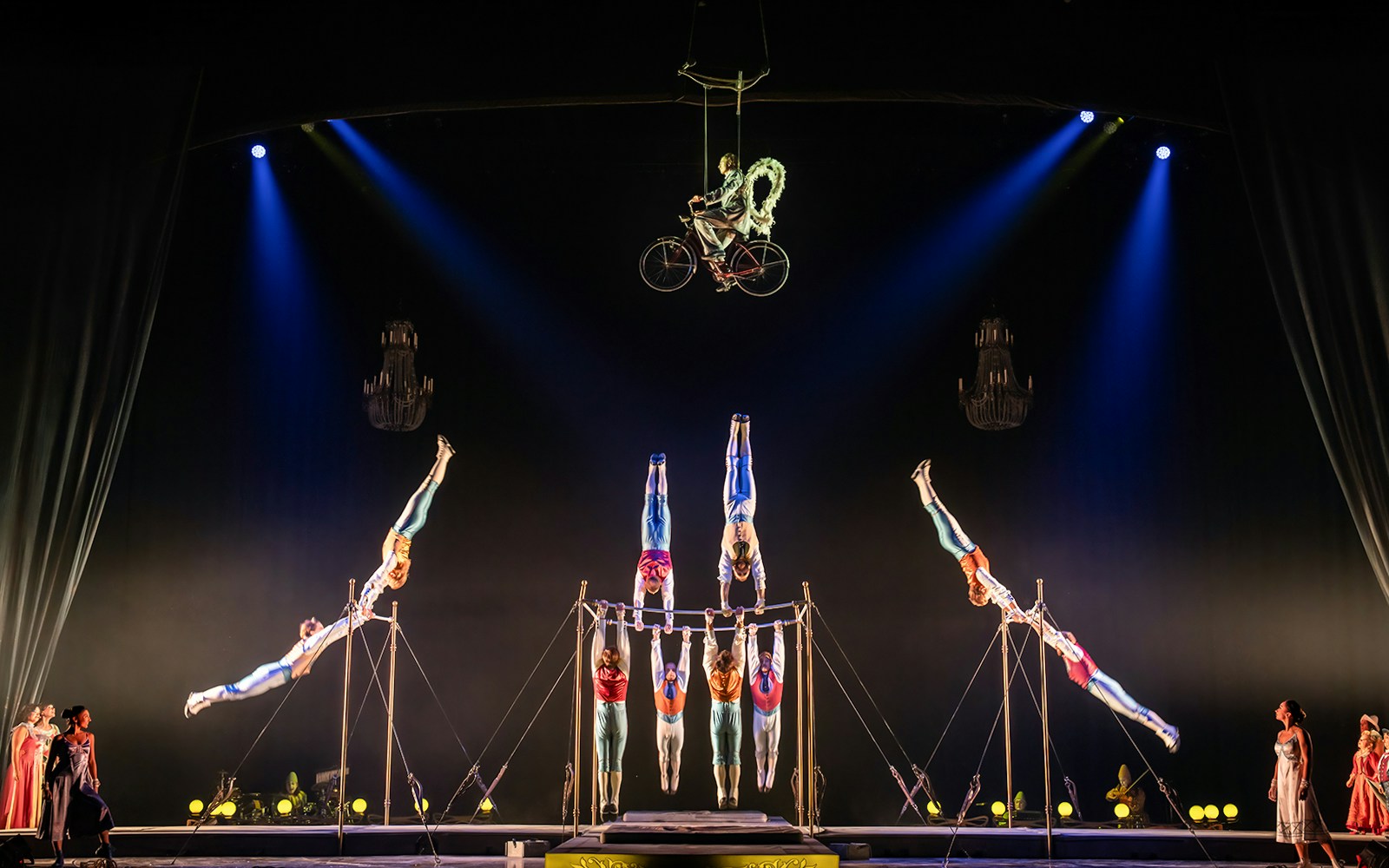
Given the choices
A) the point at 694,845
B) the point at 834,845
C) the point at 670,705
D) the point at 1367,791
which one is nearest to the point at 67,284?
the point at 670,705

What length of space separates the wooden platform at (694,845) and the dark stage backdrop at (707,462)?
2121mm

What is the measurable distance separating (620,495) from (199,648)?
3.79 m

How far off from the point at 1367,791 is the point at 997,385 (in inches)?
163

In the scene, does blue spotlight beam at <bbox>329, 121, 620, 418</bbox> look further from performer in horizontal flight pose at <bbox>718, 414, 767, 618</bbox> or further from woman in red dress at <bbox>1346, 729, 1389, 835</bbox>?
woman in red dress at <bbox>1346, 729, 1389, 835</bbox>

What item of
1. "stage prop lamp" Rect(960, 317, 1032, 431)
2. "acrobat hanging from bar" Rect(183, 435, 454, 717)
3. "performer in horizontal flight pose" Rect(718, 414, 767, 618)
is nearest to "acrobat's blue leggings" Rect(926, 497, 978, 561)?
"stage prop lamp" Rect(960, 317, 1032, 431)

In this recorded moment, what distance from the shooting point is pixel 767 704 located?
9.73 metres

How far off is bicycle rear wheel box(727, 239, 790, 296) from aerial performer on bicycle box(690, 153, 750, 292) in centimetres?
22

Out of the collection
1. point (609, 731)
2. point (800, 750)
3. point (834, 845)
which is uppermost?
point (609, 731)

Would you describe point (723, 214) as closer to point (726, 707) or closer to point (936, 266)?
point (936, 266)

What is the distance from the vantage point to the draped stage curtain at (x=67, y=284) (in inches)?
317

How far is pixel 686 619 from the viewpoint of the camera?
36.1ft

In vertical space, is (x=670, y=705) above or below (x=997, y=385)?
below

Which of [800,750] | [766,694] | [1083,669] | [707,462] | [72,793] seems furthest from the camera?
[707,462]

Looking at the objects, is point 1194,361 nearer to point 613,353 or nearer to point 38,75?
point 613,353
